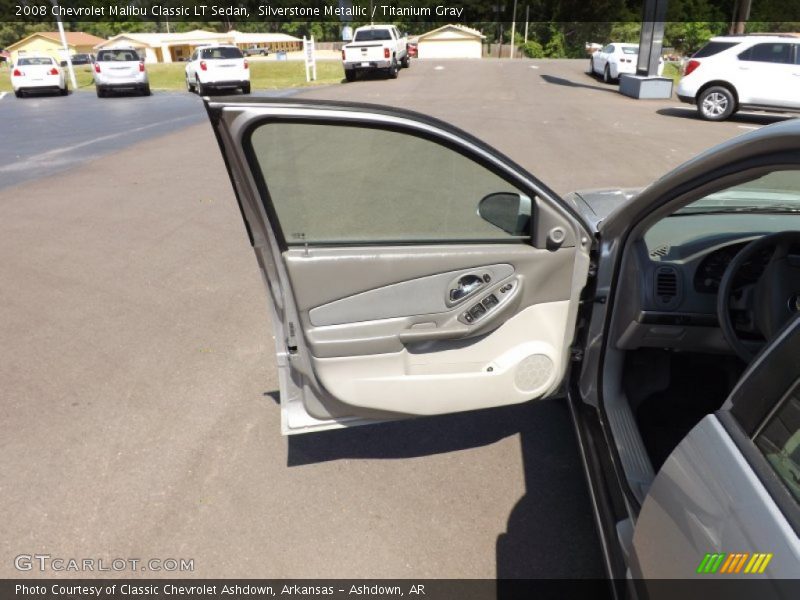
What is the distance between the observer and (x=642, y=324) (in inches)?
106

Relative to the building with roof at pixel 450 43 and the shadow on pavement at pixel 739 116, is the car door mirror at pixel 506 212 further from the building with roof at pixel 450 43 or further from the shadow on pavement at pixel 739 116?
the building with roof at pixel 450 43

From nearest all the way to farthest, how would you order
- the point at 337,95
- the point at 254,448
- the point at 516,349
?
the point at 516,349 < the point at 254,448 < the point at 337,95

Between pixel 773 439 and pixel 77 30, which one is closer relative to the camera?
pixel 773 439

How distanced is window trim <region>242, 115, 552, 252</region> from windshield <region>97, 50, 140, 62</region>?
21924 mm

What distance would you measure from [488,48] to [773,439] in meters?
61.6

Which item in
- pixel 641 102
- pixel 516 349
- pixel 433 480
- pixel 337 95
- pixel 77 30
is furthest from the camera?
pixel 77 30

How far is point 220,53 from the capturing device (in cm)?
1962

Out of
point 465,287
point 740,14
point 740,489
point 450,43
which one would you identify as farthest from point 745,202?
point 450,43

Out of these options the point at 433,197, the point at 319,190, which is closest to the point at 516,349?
the point at 433,197

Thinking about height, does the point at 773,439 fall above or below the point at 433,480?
above

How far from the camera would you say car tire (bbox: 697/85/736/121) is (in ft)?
42.9

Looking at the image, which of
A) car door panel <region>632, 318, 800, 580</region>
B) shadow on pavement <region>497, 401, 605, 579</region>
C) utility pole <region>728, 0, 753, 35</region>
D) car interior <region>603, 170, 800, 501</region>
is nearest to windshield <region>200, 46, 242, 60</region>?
utility pole <region>728, 0, 753, 35</region>

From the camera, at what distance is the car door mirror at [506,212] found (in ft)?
8.45

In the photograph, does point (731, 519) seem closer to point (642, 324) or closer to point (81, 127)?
point (642, 324)
